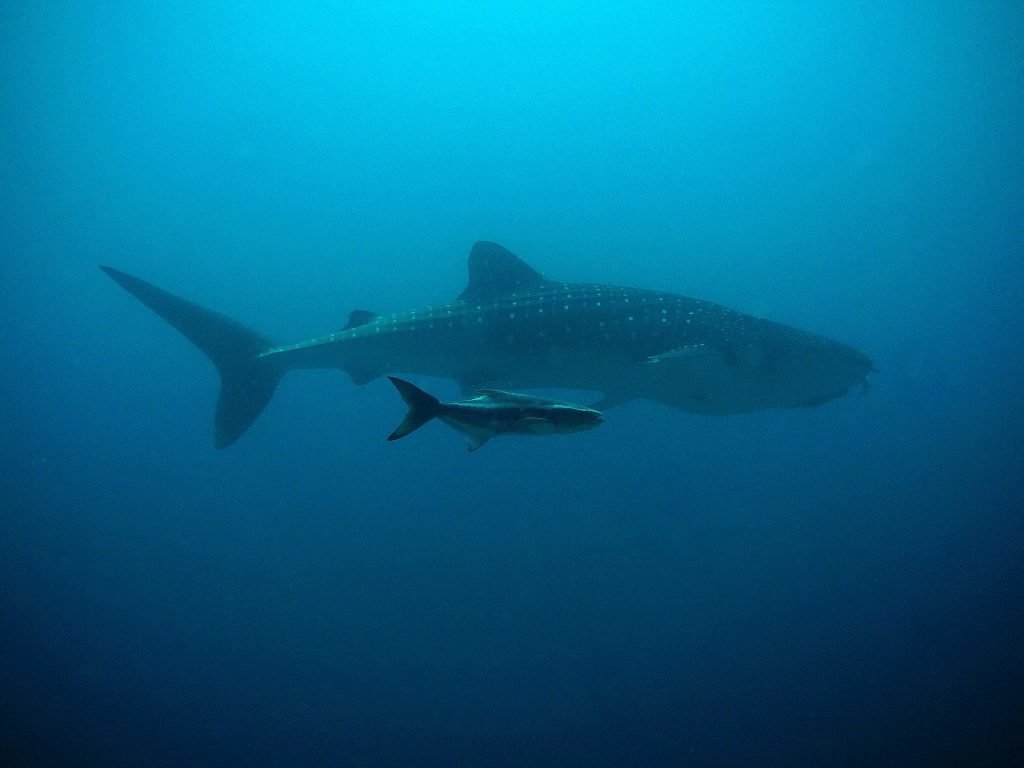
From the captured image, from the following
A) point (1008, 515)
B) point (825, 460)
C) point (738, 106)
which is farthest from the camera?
point (738, 106)

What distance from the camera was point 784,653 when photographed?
1050 cm

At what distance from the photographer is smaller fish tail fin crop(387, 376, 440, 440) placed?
233 cm

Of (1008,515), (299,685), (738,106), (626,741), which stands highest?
(738,106)

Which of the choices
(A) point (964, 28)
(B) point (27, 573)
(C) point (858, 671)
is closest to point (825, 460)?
(C) point (858, 671)

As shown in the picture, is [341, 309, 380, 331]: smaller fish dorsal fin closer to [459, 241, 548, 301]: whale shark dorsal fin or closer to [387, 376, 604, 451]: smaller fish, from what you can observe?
[459, 241, 548, 301]: whale shark dorsal fin

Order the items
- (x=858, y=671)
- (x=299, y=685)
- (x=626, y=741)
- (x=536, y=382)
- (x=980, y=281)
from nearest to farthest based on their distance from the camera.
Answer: (x=536, y=382)
(x=626, y=741)
(x=858, y=671)
(x=299, y=685)
(x=980, y=281)

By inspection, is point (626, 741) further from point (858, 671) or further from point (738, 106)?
point (738, 106)

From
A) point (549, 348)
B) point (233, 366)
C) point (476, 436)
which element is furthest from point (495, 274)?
point (476, 436)

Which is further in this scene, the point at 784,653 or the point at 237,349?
the point at 784,653

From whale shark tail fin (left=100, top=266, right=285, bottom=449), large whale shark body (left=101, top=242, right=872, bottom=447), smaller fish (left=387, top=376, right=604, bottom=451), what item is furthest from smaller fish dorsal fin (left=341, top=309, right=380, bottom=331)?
smaller fish (left=387, top=376, right=604, bottom=451)

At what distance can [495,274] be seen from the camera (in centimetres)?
645

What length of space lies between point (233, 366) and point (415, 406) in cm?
535

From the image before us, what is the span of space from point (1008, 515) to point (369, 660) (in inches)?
770

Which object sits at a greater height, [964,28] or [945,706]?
[964,28]
